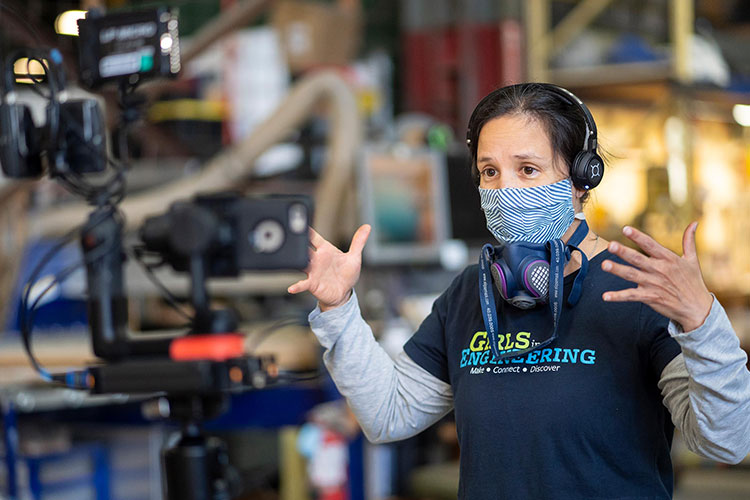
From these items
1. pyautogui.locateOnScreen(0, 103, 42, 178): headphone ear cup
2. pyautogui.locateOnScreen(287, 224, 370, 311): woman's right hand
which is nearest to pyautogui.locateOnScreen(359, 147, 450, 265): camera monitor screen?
pyautogui.locateOnScreen(0, 103, 42, 178): headphone ear cup

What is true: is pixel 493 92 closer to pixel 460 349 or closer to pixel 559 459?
pixel 460 349

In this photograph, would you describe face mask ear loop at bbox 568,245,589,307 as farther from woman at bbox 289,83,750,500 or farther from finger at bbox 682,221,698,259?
finger at bbox 682,221,698,259

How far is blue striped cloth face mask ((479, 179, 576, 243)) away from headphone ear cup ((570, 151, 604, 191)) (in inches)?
0.8

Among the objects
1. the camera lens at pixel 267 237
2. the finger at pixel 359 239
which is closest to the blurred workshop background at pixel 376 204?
the camera lens at pixel 267 237

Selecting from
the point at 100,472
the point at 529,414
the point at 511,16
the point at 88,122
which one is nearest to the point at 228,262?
the point at 88,122

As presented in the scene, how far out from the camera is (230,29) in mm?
4621

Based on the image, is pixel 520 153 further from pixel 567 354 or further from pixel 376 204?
pixel 376 204

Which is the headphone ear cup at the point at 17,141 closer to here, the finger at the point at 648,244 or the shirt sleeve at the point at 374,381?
the shirt sleeve at the point at 374,381

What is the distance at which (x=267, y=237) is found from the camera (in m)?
1.83

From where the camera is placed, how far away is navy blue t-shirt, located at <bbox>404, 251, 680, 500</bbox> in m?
1.24

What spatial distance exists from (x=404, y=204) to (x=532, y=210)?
2767 millimetres

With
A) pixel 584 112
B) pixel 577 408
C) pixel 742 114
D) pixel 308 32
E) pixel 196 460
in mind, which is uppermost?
pixel 308 32

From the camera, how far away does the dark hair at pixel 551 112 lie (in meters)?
1.33

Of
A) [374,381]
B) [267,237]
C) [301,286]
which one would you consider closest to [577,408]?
[374,381]
